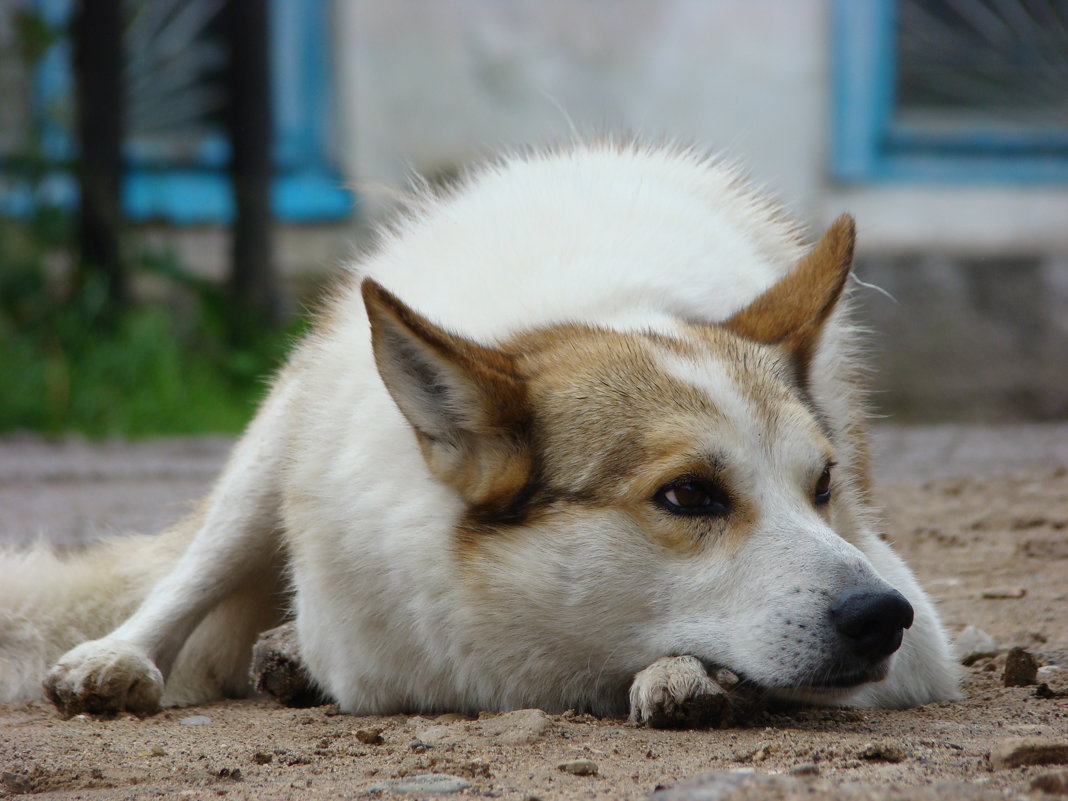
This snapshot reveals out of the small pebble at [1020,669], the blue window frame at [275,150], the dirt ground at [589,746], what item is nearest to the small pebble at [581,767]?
the dirt ground at [589,746]

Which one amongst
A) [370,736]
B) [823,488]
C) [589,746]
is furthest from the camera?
[823,488]

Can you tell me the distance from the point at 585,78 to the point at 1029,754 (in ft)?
26.0

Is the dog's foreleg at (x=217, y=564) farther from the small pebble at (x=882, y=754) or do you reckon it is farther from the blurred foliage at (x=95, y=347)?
the blurred foliage at (x=95, y=347)

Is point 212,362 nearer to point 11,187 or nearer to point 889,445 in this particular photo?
point 11,187

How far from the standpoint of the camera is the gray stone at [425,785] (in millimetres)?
2230

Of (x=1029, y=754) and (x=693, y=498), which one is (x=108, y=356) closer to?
(x=693, y=498)

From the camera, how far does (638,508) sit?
107 inches

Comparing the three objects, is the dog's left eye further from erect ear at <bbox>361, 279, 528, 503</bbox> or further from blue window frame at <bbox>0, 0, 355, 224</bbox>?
blue window frame at <bbox>0, 0, 355, 224</bbox>

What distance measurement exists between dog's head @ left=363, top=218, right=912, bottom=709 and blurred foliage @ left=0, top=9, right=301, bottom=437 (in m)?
5.73

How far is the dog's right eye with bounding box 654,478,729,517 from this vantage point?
2.71 metres

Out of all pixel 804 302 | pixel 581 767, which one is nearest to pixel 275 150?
pixel 804 302

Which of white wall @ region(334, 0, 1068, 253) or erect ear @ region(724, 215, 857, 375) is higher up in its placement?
white wall @ region(334, 0, 1068, 253)

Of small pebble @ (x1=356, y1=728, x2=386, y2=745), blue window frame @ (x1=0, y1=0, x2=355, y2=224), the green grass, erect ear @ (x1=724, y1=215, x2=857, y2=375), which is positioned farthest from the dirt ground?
blue window frame @ (x1=0, y1=0, x2=355, y2=224)

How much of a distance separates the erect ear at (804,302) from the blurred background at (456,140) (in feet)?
19.5
